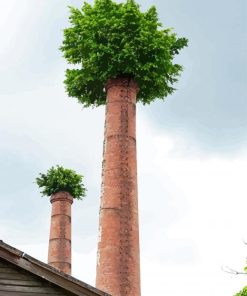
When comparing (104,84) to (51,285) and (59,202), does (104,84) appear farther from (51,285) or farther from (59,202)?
(51,285)

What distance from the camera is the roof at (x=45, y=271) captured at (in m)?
7.05

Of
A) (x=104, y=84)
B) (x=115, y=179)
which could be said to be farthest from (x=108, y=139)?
(x=104, y=84)

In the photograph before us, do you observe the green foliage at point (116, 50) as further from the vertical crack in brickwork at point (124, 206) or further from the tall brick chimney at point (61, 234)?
the tall brick chimney at point (61, 234)

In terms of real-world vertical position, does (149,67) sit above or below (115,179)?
above

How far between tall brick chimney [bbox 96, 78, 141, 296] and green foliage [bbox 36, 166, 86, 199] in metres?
11.9

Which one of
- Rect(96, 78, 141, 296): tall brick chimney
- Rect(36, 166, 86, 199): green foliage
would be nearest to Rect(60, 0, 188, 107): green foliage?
Rect(96, 78, 141, 296): tall brick chimney

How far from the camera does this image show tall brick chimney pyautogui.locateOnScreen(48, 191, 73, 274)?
29837mm

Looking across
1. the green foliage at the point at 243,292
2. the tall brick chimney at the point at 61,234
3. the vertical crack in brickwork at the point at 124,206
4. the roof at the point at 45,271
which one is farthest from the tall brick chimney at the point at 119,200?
the roof at the point at 45,271

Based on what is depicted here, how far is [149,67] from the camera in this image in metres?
23.2

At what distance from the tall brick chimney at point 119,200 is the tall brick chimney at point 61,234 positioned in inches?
420

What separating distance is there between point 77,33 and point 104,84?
122 inches

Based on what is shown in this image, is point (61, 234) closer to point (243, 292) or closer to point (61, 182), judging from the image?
point (61, 182)

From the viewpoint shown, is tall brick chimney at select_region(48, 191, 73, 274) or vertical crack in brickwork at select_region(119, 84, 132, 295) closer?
vertical crack in brickwork at select_region(119, 84, 132, 295)

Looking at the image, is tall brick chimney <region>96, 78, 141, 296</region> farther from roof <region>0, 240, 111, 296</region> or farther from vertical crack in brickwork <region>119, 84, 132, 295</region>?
roof <region>0, 240, 111, 296</region>
